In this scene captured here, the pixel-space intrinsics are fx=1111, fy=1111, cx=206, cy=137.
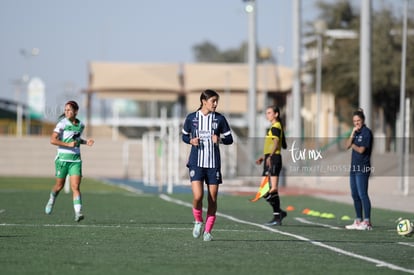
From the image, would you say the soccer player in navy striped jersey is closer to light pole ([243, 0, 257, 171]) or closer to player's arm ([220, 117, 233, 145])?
player's arm ([220, 117, 233, 145])

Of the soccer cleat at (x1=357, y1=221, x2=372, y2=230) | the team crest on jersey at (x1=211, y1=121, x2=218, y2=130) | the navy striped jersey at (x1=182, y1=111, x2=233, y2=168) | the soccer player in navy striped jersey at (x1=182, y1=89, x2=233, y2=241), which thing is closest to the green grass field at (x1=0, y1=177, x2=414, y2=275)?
the soccer cleat at (x1=357, y1=221, x2=372, y2=230)

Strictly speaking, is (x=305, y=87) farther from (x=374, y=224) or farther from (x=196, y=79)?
(x=374, y=224)

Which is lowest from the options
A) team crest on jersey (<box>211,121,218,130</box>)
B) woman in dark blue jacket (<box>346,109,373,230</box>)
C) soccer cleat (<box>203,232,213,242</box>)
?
soccer cleat (<box>203,232,213,242</box>)

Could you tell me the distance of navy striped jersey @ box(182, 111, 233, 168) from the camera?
49.8 ft

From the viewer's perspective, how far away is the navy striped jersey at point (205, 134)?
15164 millimetres

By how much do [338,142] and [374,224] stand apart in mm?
34224

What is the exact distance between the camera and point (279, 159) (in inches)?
762

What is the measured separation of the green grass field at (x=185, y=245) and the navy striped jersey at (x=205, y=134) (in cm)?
109

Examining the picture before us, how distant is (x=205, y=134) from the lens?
15.2 metres

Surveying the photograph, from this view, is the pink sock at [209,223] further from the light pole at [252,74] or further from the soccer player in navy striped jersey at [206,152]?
the light pole at [252,74]

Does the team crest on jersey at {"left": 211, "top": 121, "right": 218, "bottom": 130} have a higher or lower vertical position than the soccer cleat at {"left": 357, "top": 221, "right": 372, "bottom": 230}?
higher

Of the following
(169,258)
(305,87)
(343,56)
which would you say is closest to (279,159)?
(169,258)

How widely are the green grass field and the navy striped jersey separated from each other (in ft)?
3.57

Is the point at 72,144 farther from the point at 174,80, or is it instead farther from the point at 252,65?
the point at 174,80
